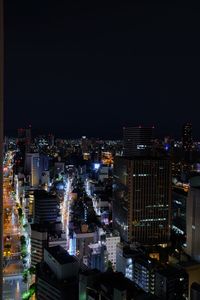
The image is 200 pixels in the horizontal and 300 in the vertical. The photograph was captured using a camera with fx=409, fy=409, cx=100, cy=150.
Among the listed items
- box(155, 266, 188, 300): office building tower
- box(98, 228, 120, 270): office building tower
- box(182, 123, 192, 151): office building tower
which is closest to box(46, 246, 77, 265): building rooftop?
box(155, 266, 188, 300): office building tower

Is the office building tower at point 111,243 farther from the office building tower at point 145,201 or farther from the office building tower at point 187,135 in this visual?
the office building tower at point 187,135

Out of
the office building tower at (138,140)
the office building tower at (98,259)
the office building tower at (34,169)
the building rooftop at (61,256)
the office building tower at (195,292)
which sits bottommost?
the office building tower at (98,259)

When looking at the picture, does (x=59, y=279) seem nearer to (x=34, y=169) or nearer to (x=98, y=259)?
(x=98, y=259)

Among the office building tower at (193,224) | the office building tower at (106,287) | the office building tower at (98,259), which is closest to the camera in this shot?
the office building tower at (106,287)

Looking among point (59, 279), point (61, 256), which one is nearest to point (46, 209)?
point (61, 256)

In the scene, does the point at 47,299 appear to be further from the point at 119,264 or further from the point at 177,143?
the point at 177,143

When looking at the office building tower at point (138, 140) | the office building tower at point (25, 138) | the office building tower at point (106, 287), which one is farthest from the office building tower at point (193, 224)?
the office building tower at point (25, 138)

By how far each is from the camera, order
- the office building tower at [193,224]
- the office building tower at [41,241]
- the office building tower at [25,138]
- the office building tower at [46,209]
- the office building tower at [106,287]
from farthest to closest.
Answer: the office building tower at [25,138] → the office building tower at [46,209] → the office building tower at [41,241] → the office building tower at [193,224] → the office building tower at [106,287]

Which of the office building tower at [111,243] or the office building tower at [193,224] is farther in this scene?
the office building tower at [111,243]
